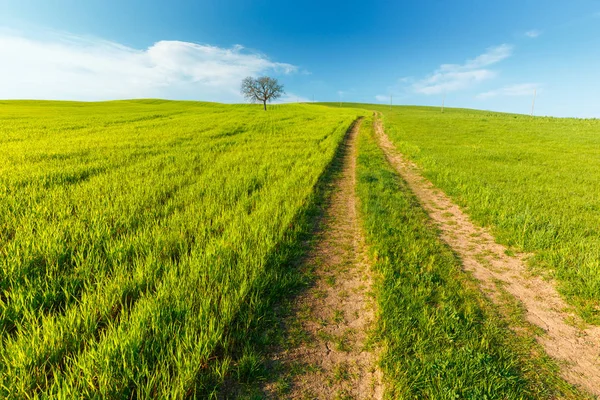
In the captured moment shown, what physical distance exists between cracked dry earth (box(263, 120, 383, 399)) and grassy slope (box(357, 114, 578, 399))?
0.23 m

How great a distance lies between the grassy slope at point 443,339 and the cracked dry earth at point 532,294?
1.01 feet

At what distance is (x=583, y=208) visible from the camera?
7.13m

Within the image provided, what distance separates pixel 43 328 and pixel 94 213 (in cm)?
344

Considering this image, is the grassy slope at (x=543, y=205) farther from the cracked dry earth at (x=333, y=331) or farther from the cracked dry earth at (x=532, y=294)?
the cracked dry earth at (x=333, y=331)

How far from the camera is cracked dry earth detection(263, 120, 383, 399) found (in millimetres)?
2463

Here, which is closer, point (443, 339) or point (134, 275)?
point (443, 339)

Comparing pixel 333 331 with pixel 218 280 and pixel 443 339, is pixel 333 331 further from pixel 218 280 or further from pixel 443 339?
pixel 218 280

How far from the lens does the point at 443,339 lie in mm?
2986

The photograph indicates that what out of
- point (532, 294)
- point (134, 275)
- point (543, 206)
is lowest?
point (532, 294)

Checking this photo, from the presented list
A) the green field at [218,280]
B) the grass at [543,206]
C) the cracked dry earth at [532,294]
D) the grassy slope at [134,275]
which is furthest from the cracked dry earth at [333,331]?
the grass at [543,206]

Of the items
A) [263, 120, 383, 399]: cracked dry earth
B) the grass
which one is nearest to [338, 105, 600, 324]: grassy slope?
the grass

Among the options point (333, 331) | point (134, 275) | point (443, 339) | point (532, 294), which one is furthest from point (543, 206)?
point (134, 275)

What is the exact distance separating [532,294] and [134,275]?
6.33m

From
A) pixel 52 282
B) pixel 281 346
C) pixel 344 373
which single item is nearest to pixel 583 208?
pixel 344 373
